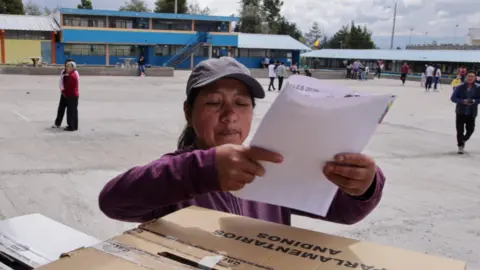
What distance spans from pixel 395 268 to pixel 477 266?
3.29 metres

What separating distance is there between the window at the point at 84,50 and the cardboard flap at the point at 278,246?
42924 millimetres

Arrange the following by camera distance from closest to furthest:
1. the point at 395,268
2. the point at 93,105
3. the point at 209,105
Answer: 1. the point at 395,268
2. the point at 209,105
3. the point at 93,105

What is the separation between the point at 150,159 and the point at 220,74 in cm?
555

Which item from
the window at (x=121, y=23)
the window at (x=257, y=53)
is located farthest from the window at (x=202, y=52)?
the window at (x=121, y=23)

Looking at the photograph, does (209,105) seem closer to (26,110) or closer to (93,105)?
(26,110)

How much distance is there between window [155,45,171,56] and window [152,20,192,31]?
236 centimetres

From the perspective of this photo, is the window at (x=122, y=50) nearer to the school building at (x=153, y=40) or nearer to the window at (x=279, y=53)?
the school building at (x=153, y=40)

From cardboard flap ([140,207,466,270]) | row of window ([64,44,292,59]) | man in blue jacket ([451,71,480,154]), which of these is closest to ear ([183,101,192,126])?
cardboard flap ([140,207,466,270])

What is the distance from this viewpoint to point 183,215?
1280 mm

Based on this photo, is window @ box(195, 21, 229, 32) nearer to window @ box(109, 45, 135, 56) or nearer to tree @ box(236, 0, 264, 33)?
window @ box(109, 45, 135, 56)

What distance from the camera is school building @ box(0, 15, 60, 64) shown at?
124 feet

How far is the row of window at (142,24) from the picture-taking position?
4244 centimetres

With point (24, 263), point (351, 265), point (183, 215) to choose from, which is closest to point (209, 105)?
point (183, 215)

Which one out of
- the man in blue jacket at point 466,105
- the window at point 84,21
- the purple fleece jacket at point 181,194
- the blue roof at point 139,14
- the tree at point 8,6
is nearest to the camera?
the purple fleece jacket at point 181,194
